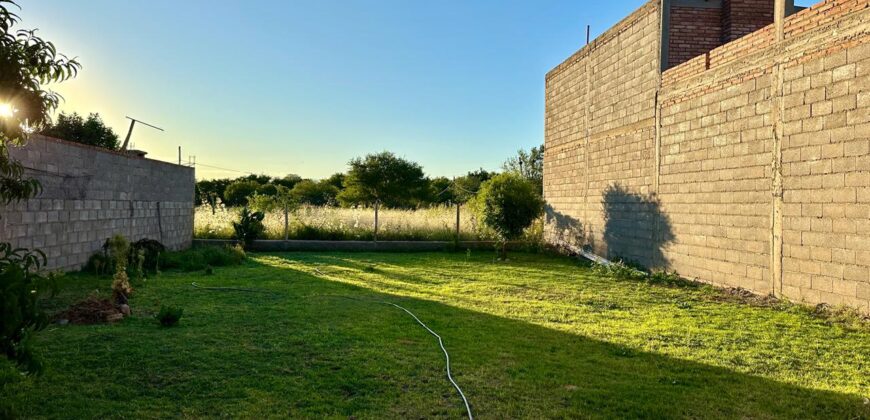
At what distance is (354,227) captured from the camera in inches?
631

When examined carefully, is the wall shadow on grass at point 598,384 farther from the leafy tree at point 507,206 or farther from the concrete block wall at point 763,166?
the leafy tree at point 507,206

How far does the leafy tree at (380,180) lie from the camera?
35594mm

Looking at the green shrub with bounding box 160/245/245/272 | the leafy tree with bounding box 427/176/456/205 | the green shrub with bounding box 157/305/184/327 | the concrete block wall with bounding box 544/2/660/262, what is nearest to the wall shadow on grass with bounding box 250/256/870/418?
the green shrub with bounding box 157/305/184/327

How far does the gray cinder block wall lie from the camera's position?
26.3 ft

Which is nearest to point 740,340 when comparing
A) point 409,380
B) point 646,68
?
point 409,380

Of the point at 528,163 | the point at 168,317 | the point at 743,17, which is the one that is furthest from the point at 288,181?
the point at 168,317

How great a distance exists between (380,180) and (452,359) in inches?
1248

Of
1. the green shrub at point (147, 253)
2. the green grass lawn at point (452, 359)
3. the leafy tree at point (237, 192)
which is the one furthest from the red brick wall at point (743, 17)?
the leafy tree at point (237, 192)

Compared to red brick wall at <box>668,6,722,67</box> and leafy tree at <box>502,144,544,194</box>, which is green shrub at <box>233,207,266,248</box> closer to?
red brick wall at <box>668,6,722,67</box>

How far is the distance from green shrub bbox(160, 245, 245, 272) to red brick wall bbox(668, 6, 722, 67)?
10.0m

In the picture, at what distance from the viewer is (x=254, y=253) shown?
14289 millimetres

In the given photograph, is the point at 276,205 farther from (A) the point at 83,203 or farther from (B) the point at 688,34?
(B) the point at 688,34

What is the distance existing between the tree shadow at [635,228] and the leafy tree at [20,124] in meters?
9.79

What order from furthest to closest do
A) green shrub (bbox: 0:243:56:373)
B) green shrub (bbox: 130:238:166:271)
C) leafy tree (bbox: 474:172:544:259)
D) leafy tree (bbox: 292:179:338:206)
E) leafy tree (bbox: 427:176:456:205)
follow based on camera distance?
1. leafy tree (bbox: 292:179:338:206)
2. leafy tree (bbox: 427:176:456:205)
3. leafy tree (bbox: 474:172:544:259)
4. green shrub (bbox: 130:238:166:271)
5. green shrub (bbox: 0:243:56:373)
